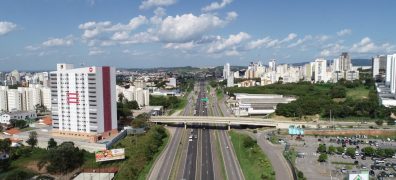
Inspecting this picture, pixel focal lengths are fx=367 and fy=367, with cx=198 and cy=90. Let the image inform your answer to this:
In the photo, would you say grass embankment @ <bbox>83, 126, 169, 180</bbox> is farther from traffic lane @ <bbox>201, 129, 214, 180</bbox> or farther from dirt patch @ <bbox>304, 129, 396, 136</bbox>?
dirt patch @ <bbox>304, 129, 396, 136</bbox>

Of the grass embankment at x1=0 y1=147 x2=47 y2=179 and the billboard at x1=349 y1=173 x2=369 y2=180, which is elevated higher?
the billboard at x1=349 y1=173 x2=369 y2=180

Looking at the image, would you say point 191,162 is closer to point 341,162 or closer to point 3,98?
point 341,162

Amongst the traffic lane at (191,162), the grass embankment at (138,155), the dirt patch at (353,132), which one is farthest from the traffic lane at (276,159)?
the grass embankment at (138,155)

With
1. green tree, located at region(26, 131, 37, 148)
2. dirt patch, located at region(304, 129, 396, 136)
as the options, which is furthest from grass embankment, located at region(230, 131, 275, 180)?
green tree, located at region(26, 131, 37, 148)

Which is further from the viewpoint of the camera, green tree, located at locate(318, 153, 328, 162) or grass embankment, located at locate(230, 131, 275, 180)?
green tree, located at locate(318, 153, 328, 162)

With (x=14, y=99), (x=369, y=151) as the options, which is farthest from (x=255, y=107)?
(x=14, y=99)

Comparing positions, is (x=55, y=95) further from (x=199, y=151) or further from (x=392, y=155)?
A: (x=392, y=155)

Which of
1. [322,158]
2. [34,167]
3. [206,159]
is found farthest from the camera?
[206,159]
